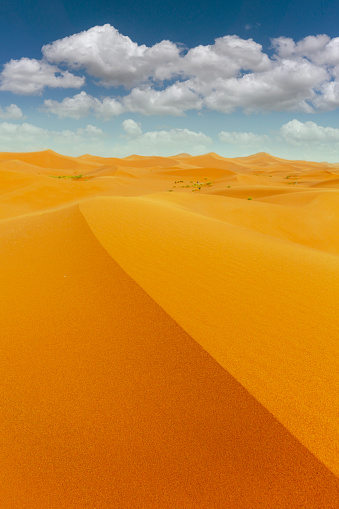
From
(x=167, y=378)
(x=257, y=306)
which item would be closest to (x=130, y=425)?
(x=167, y=378)

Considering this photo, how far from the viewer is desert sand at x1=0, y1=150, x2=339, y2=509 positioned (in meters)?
1.86

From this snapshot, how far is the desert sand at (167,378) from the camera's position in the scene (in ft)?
6.09

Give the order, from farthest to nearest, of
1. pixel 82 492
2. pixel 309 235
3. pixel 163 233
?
pixel 309 235 → pixel 163 233 → pixel 82 492

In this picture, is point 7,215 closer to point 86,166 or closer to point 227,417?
point 227,417

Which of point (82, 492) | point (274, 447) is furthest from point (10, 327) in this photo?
point (274, 447)

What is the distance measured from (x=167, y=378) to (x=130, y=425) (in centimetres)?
44

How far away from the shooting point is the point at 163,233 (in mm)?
5633

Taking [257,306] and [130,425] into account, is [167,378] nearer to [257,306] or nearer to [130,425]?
[130,425]

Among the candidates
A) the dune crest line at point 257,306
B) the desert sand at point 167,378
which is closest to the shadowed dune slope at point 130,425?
the desert sand at point 167,378

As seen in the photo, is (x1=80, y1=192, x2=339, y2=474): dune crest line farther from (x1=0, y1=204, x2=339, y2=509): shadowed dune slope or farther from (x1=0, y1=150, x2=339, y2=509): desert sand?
(x1=0, y1=204, x2=339, y2=509): shadowed dune slope

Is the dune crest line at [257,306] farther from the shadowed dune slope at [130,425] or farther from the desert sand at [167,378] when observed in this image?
the shadowed dune slope at [130,425]

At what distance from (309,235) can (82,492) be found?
10.1 metres

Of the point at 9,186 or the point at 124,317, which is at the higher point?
the point at 9,186

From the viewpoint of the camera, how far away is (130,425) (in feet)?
7.20
